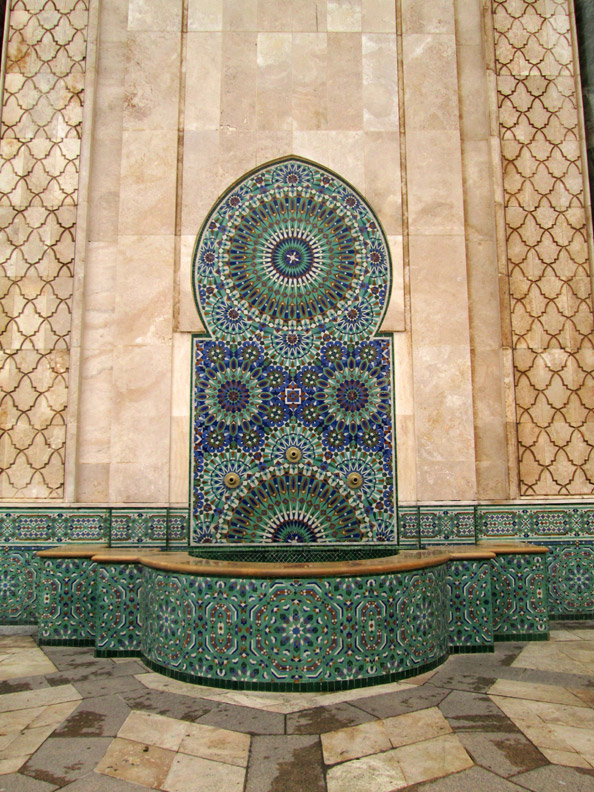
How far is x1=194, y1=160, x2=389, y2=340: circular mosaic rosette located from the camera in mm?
4117

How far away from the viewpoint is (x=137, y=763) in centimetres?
203

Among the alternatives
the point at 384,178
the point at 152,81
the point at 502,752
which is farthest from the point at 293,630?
the point at 152,81

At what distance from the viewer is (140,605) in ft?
10.8

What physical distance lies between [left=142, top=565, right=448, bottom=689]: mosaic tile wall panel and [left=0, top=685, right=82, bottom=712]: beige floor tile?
43 centimetres

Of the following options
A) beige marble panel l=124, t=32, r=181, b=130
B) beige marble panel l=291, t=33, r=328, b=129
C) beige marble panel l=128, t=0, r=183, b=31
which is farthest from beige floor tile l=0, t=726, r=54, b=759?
beige marble panel l=128, t=0, r=183, b=31

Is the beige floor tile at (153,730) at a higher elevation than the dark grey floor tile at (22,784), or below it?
higher

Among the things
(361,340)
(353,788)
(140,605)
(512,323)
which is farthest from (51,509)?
(512,323)

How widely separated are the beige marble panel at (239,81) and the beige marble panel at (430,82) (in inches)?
41.0

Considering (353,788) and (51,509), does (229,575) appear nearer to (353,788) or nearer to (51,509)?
(353,788)

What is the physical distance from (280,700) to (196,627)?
0.50 meters

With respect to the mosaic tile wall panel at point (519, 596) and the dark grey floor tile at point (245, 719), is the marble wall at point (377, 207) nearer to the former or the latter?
the mosaic tile wall panel at point (519, 596)

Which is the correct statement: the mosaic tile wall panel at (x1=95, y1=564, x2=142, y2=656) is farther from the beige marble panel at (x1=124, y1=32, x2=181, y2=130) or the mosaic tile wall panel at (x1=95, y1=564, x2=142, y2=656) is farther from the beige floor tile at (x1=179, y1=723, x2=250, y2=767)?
the beige marble panel at (x1=124, y1=32, x2=181, y2=130)

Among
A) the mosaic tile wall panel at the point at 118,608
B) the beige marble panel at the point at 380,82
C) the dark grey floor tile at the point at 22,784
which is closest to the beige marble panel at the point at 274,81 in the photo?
the beige marble panel at the point at 380,82

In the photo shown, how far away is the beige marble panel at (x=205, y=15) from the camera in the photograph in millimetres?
4395
